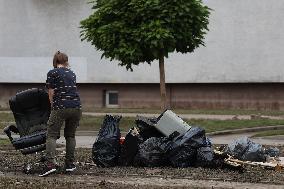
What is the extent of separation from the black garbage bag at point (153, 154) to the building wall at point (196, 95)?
75.7 feet

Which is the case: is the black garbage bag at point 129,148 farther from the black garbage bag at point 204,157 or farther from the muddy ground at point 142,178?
the black garbage bag at point 204,157

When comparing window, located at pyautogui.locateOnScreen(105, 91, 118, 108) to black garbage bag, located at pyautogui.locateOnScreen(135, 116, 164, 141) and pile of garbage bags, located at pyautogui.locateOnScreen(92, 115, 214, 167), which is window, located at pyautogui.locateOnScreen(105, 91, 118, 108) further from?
pile of garbage bags, located at pyautogui.locateOnScreen(92, 115, 214, 167)

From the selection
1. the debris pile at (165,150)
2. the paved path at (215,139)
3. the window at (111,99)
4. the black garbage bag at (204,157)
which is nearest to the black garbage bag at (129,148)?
the debris pile at (165,150)

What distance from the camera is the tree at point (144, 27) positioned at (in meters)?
19.5

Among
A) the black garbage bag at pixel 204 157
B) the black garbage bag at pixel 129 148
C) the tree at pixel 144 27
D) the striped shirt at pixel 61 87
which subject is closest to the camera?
the striped shirt at pixel 61 87

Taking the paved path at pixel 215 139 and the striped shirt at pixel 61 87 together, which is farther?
the paved path at pixel 215 139

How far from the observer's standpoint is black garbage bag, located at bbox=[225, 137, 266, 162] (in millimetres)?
9969

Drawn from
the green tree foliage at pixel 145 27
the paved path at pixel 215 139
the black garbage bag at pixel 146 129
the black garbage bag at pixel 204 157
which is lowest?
the paved path at pixel 215 139

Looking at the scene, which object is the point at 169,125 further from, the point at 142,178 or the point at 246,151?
the point at 142,178

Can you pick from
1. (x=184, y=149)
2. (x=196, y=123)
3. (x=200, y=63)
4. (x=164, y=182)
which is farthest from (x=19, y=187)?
(x=200, y=63)

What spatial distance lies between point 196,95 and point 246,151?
925 inches

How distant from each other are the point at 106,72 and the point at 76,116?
25.1 metres

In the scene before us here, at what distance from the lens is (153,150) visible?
9836 millimetres

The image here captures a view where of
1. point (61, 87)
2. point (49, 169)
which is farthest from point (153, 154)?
point (61, 87)
